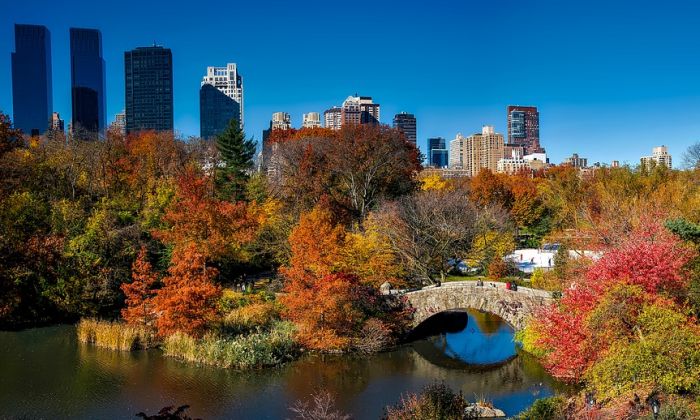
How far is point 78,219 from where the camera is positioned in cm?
3422

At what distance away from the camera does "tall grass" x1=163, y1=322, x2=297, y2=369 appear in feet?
80.7

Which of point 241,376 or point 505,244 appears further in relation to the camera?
point 505,244

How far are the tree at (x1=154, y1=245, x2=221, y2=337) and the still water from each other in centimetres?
165

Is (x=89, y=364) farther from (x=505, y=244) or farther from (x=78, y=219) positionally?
(x=505, y=244)

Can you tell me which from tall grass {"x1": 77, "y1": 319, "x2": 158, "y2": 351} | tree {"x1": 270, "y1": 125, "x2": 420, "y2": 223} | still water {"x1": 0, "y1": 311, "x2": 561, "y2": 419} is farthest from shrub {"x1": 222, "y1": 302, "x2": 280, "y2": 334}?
tree {"x1": 270, "y1": 125, "x2": 420, "y2": 223}

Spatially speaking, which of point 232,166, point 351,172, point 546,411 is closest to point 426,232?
point 351,172

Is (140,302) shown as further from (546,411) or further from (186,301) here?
(546,411)

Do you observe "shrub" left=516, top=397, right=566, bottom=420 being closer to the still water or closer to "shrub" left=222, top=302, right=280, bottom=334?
the still water

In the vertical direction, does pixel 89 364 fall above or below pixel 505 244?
below

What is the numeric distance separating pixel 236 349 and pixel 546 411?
1347 centimetres

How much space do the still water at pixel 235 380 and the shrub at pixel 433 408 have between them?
2978 mm

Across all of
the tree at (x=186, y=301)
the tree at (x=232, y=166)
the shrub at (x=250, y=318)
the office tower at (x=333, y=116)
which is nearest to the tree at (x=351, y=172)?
the tree at (x=232, y=166)

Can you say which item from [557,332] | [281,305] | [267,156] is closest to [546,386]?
[557,332]

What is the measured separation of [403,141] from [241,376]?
25.1 meters
